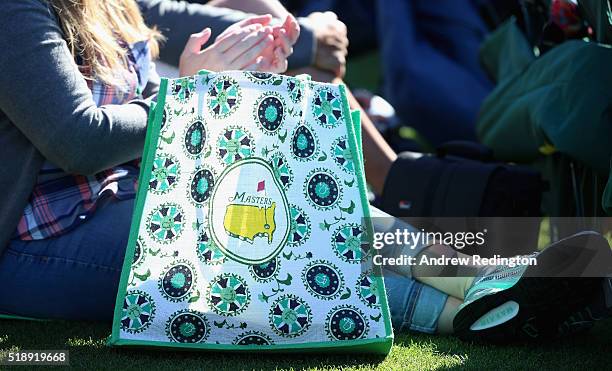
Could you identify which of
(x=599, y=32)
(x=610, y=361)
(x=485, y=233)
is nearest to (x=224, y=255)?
(x=610, y=361)

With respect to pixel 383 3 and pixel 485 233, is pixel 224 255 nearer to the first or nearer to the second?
pixel 485 233

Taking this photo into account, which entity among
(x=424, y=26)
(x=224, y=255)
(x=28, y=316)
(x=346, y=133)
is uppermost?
(x=346, y=133)

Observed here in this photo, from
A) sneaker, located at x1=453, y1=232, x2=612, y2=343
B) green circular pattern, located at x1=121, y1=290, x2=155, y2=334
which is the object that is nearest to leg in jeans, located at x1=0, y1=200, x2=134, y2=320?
green circular pattern, located at x1=121, y1=290, x2=155, y2=334

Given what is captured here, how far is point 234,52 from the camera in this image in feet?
6.48

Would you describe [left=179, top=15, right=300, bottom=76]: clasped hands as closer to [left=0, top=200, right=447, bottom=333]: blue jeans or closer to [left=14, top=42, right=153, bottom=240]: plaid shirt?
[left=14, top=42, right=153, bottom=240]: plaid shirt

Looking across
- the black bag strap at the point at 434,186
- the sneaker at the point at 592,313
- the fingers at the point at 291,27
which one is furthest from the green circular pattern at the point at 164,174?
the black bag strap at the point at 434,186

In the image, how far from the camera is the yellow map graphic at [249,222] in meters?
1.71

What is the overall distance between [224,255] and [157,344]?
0.65ft

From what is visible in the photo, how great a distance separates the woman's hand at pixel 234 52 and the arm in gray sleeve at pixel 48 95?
0.74 feet

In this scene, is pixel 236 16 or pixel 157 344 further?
pixel 236 16

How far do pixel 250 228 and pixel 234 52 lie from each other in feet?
1.45

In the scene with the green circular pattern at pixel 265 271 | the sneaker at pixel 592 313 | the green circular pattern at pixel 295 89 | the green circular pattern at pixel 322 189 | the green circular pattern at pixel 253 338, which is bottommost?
the green circular pattern at pixel 253 338

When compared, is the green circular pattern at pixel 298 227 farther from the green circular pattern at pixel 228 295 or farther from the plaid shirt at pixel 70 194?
the plaid shirt at pixel 70 194

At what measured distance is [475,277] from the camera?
6.36 ft
